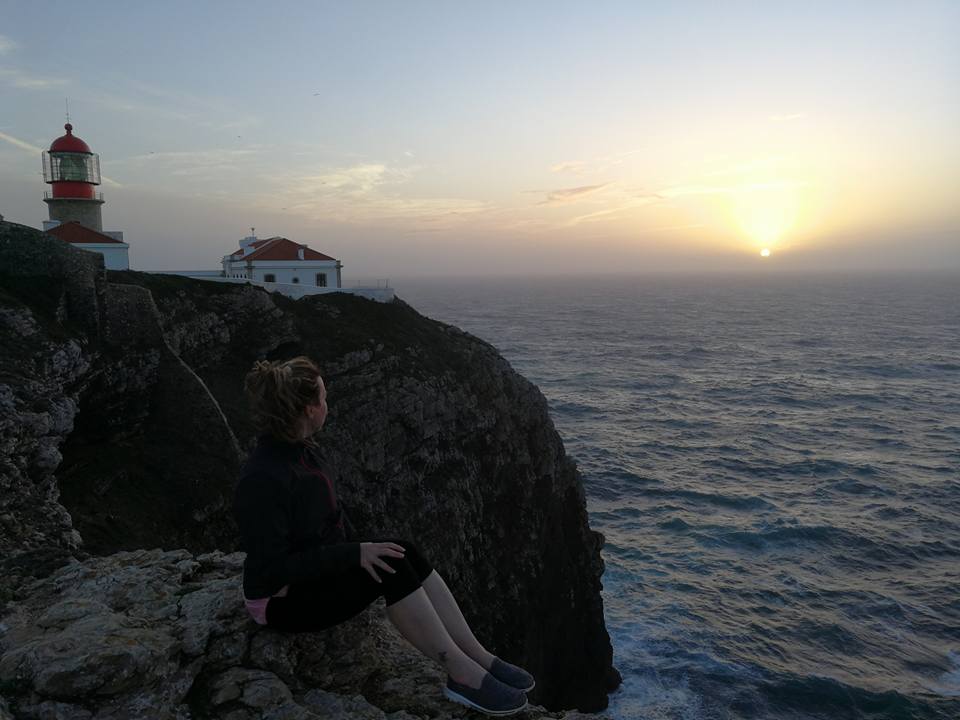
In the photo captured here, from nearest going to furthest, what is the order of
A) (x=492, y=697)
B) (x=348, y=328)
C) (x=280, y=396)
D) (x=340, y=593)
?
(x=280, y=396) → (x=340, y=593) → (x=492, y=697) → (x=348, y=328)

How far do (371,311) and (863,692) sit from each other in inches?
1042

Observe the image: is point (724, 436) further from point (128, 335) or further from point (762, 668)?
point (128, 335)

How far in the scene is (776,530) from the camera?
34.6 m

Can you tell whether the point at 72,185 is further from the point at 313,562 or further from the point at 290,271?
the point at 313,562

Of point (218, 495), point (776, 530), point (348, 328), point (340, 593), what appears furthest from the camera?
point (776, 530)

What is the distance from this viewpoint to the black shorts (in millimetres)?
5062

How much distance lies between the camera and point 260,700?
16.8ft

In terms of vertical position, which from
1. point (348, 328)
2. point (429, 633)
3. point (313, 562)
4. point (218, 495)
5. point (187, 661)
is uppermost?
point (348, 328)

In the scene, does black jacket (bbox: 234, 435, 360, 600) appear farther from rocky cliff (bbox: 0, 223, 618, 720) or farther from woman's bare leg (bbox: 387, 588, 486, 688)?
rocky cliff (bbox: 0, 223, 618, 720)

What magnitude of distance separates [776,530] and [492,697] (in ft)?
113

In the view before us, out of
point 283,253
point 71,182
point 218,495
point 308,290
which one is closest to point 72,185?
point 71,182

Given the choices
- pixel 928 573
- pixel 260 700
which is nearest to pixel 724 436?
pixel 928 573

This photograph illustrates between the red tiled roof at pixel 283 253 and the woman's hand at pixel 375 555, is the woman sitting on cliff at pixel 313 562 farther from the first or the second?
the red tiled roof at pixel 283 253

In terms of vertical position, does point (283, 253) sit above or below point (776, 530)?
above
